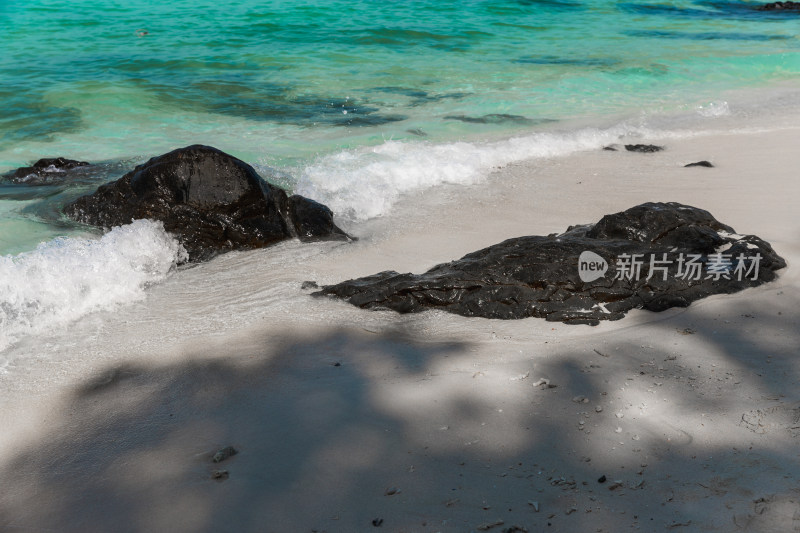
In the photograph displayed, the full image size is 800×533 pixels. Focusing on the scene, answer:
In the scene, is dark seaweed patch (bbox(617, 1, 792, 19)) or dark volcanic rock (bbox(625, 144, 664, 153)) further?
dark seaweed patch (bbox(617, 1, 792, 19))

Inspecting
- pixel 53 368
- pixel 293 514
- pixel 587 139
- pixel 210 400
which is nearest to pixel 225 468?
pixel 293 514

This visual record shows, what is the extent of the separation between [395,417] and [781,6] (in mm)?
20955

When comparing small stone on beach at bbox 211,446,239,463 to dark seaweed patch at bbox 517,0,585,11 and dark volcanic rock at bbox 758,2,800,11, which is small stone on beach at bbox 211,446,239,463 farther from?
dark volcanic rock at bbox 758,2,800,11

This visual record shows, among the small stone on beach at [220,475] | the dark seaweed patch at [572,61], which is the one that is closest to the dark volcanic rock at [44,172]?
the small stone on beach at [220,475]

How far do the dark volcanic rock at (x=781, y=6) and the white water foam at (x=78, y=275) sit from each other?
19486 mm

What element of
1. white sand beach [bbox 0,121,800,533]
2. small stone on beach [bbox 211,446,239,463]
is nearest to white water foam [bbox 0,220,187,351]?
white sand beach [bbox 0,121,800,533]

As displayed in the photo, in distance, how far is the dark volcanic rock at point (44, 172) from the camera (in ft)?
20.8

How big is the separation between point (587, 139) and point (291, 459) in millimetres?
5885

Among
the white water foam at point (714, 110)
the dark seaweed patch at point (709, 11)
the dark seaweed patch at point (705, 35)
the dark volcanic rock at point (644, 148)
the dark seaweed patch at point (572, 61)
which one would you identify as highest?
the dark seaweed patch at point (709, 11)

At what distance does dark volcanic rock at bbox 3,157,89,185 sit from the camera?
6348 millimetres

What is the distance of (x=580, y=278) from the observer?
3.61m

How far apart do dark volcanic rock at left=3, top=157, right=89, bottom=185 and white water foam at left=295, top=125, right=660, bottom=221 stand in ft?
6.99

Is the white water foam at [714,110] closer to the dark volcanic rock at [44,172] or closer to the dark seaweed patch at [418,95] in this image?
the dark seaweed patch at [418,95]

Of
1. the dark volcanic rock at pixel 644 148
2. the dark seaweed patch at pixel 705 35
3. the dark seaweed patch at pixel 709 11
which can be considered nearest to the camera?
the dark volcanic rock at pixel 644 148
